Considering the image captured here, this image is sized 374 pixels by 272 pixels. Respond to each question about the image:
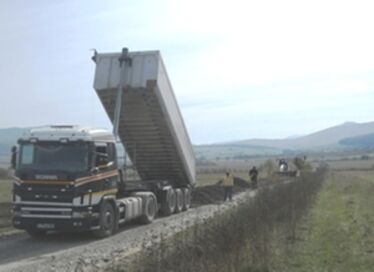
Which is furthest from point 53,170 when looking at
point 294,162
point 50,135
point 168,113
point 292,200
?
point 294,162

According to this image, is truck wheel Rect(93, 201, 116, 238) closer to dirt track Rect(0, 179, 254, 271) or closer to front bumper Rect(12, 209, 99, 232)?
dirt track Rect(0, 179, 254, 271)

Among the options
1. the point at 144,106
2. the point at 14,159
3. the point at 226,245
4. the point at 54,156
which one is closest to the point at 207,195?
the point at 144,106

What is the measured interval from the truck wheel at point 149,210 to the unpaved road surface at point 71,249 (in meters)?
0.88

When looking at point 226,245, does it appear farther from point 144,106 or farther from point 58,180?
point 144,106

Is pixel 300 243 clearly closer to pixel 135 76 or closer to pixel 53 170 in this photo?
pixel 53 170

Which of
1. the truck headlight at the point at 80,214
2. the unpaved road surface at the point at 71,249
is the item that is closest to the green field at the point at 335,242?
the unpaved road surface at the point at 71,249

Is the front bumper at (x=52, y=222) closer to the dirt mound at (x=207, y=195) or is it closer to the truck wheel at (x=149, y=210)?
the truck wheel at (x=149, y=210)

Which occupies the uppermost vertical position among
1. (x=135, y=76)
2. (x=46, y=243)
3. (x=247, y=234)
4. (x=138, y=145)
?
(x=135, y=76)

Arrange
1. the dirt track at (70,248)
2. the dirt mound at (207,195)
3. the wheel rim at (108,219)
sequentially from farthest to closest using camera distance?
the dirt mound at (207,195), the wheel rim at (108,219), the dirt track at (70,248)

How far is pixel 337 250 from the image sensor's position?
43.8ft

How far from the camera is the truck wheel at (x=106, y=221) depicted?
16562 mm

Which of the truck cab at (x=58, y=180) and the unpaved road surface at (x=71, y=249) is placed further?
the truck cab at (x=58, y=180)

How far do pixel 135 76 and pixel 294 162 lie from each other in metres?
46.5

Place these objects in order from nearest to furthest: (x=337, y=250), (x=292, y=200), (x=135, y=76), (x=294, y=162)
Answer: (x=337, y=250)
(x=292, y=200)
(x=135, y=76)
(x=294, y=162)
